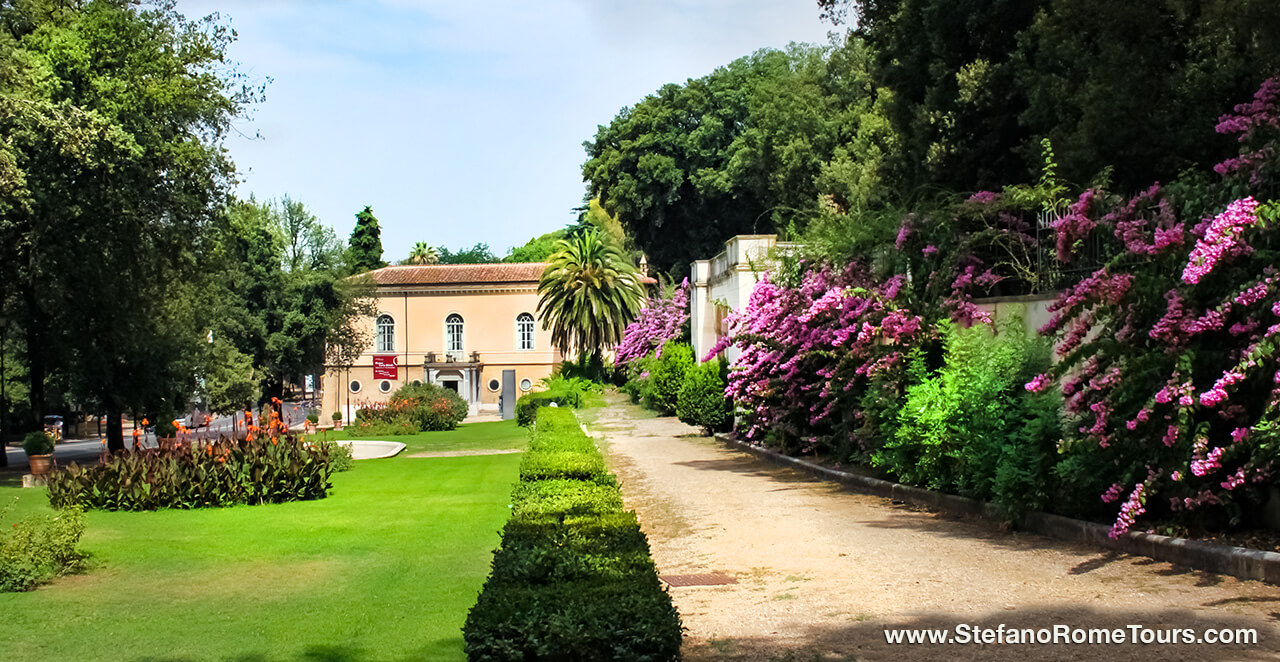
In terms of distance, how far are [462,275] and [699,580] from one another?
60.1 meters

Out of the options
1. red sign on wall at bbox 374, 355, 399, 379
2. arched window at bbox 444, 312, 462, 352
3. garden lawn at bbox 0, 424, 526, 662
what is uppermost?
arched window at bbox 444, 312, 462, 352

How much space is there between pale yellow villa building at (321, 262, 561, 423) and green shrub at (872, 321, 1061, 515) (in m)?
54.5

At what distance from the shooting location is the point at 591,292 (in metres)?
48.8

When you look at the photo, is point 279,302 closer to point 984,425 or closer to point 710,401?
point 710,401

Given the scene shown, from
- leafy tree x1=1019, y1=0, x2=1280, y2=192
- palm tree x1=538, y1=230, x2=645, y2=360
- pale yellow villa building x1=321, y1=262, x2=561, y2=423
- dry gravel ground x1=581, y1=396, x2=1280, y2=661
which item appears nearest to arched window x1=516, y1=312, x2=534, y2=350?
pale yellow villa building x1=321, y1=262, x2=561, y2=423

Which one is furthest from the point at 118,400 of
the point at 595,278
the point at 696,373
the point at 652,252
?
the point at 652,252

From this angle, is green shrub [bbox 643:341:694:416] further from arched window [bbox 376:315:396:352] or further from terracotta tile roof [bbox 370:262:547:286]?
arched window [bbox 376:315:396:352]

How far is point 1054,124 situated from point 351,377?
182ft

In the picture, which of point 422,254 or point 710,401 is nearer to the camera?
point 710,401

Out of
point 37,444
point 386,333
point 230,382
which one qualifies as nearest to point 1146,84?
point 37,444

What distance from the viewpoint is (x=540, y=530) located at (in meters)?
7.53

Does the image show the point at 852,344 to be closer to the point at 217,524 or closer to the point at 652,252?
the point at 217,524

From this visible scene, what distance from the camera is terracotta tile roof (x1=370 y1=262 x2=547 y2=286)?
66750 millimetres

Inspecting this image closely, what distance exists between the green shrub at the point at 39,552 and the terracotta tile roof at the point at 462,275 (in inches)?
2196
